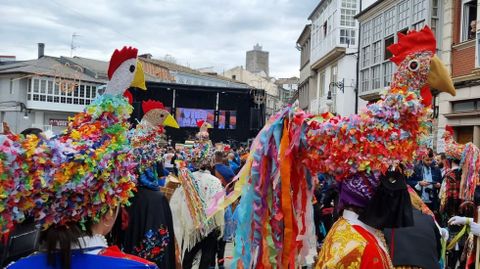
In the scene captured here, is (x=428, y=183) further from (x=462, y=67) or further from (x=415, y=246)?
(x=415, y=246)

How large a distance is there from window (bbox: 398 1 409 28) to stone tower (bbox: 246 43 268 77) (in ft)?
201

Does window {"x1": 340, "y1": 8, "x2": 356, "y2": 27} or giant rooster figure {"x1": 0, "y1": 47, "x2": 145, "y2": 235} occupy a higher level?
window {"x1": 340, "y1": 8, "x2": 356, "y2": 27}

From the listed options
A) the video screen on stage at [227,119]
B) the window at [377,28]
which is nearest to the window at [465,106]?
the window at [377,28]

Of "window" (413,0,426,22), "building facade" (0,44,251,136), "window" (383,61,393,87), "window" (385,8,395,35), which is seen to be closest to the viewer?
"window" (413,0,426,22)

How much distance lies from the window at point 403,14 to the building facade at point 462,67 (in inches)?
129

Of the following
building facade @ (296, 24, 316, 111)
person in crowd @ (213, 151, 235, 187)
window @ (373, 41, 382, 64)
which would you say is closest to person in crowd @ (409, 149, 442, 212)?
person in crowd @ (213, 151, 235, 187)

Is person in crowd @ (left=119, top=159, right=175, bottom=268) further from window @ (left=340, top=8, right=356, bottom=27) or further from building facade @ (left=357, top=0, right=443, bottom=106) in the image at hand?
window @ (left=340, top=8, right=356, bottom=27)

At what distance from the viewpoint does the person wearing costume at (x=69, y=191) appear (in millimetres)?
1907

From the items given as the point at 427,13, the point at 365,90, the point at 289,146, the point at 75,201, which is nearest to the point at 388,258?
the point at 289,146

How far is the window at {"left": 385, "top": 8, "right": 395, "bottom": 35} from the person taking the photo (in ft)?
69.7

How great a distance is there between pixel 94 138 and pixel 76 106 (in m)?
45.0

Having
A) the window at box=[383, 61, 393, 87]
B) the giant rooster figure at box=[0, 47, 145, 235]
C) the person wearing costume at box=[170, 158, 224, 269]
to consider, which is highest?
the window at box=[383, 61, 393, 87]

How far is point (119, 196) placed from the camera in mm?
2199

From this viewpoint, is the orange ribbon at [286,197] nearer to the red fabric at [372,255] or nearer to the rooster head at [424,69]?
the red fabric at [372,255]
